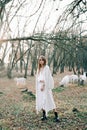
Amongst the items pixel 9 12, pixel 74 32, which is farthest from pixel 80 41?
pixel 9 12

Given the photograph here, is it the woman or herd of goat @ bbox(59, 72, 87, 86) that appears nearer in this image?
the woman

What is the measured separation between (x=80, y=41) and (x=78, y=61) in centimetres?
55

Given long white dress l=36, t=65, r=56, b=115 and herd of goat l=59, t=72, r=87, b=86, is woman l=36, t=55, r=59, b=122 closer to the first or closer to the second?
long white dress l=36, t=65, r=56, b=115

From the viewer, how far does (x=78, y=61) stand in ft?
28.8

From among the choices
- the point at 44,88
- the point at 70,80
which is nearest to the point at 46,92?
the point at 44,88

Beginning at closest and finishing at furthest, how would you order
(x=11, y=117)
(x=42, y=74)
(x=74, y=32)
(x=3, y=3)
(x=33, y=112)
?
(x=3, y=3) < (x=74, y=32) < (x=42, y=74) < (x=11, y=117) < (x=33, y=112)

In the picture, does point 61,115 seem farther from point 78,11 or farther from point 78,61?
point 78,11

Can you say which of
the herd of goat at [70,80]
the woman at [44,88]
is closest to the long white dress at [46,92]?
the woman at [44,88]

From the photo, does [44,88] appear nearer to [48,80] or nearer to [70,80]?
[48,80]

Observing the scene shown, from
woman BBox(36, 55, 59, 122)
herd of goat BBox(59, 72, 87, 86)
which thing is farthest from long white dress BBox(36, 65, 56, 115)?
herd of goat BBox(59, 72, 87, 86)

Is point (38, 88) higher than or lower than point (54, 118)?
higher

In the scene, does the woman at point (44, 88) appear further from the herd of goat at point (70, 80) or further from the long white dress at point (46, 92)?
the herd of goat at point (70, 80)

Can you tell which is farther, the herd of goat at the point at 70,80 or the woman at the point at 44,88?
the herd of goat at the point at 70,80

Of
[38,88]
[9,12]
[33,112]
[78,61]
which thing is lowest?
[33,112]
